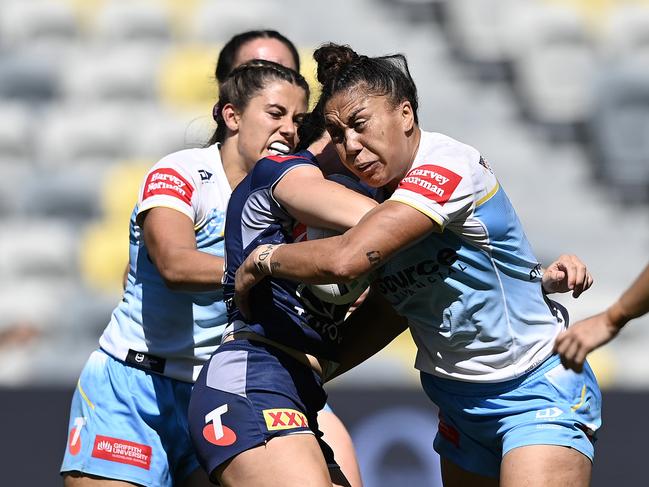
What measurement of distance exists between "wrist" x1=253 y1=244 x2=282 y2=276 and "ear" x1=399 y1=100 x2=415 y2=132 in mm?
516

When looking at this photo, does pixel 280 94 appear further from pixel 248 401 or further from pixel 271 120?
pixel 248 401

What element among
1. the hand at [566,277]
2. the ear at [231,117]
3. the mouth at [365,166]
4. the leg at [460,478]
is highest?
the ear at [231,117]

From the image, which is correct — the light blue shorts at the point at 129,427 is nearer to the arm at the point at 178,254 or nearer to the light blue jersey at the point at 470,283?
the arm at the point at 178,254

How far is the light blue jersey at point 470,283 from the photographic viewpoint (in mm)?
3215

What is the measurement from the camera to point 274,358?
127 inches

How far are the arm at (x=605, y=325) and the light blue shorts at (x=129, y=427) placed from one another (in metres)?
1.44

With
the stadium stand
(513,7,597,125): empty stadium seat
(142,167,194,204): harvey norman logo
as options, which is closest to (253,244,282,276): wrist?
(142,167,194,204): harvey norman logo

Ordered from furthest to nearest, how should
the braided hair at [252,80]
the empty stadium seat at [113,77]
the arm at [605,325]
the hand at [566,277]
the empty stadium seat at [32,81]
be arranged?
the empty stadium seat at [32,81], the empty stadium seat at [113,77], the braided hair at [252,80], the hand at [566,277], the arm at [605,325]

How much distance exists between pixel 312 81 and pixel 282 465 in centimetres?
414

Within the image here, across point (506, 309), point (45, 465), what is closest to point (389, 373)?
point (45, 465)

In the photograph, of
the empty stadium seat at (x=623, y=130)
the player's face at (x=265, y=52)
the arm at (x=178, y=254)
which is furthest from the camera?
the empty stadium seat at (x=623, y=130)

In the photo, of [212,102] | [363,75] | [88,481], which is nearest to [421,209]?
[363,75]

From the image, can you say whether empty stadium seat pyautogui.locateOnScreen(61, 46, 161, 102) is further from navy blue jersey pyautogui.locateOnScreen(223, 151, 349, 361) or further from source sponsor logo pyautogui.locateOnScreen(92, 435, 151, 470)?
navy blue jersey pyautogui.locateOnScreen(223, 151, 349, 361)

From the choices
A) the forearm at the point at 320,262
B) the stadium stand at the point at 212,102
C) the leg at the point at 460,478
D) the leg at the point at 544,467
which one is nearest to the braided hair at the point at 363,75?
the forearm at the point at 320,262
